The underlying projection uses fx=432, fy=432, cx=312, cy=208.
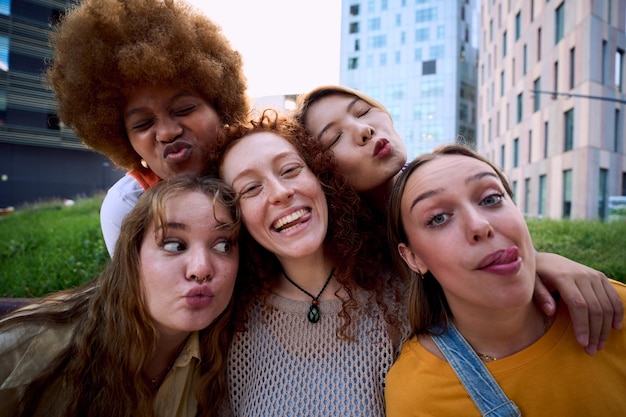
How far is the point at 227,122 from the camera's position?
2875 millimetres

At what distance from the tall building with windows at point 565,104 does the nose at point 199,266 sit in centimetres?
1350

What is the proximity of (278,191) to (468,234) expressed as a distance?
34.9 inches

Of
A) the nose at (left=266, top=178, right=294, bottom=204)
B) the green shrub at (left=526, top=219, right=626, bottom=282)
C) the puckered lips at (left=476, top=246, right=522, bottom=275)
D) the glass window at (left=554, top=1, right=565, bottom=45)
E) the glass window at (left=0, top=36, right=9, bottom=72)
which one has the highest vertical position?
the glass window at (left=554, top=1, right=565, bottom=45)

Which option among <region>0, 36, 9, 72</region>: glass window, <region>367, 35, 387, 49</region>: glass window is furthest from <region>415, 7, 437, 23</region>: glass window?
<region>0, 36, 9, 72</region>: glass window

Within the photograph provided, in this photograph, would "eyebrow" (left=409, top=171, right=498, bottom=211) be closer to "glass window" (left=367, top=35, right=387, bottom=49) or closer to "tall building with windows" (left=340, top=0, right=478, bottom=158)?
"tall building with windows" (left=340, top=0, right=478, bottom=158)

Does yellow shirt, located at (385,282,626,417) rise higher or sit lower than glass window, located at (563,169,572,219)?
lower

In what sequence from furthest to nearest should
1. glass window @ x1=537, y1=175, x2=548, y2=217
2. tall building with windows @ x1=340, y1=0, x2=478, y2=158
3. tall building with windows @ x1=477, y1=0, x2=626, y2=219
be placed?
1. tall building with windows @ x1=340, y1=0, x2=478, y2=158
2. glass window @ x1=537, y1=175, x2=548, y2=217
3. tall building with windows @ x1=477, y1=0, x2=626, y2=219

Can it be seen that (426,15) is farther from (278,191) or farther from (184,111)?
(278,191)

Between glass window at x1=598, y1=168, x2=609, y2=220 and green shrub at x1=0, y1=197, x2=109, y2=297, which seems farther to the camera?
glass window at x1=598, y1=168, x2=609, y2=220

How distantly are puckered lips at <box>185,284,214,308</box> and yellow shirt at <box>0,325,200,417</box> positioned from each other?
1.28ft

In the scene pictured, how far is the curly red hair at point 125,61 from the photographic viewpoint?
2594mm

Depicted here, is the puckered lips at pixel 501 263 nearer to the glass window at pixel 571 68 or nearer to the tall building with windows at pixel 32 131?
the tall building with windows at pixel 32 131

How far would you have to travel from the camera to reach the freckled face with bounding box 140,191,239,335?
196 cm

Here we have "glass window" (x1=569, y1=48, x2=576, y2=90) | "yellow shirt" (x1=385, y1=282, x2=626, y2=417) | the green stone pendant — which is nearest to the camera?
"yellow shirt" (x1=385, y1=282, x2=626, y2=417)
